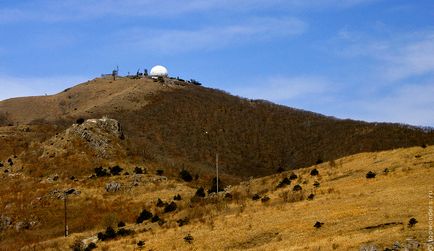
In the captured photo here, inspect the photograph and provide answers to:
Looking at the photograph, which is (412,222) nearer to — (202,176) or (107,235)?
(107,235)

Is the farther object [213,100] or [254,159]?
[213,100]

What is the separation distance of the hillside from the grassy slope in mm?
43666

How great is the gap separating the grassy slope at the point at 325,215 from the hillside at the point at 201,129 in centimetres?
4367

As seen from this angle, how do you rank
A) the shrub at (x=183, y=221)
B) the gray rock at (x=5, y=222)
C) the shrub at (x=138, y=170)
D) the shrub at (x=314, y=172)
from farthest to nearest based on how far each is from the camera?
1. the shrub at (x=138, y=170)
2. the gray rock at (x=5, y=222)
3. the shrub at (x=314, y=172)
4. the shrub at (x=183, y=221)

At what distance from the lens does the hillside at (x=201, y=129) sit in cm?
11575

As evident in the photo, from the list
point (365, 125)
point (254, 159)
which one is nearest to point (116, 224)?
point (254, 159)

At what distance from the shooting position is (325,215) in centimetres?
3503

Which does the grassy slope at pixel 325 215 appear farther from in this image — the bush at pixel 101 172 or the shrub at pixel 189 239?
the bush at pixel 101 172

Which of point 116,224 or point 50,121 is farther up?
point 50,121

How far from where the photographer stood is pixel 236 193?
54.9m

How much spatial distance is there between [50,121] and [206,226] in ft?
370

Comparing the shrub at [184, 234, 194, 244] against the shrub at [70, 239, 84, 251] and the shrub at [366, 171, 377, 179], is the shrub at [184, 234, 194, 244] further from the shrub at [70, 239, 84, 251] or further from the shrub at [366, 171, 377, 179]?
the shrub at [366, 171, 377, 179]

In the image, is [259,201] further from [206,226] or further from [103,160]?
[103,160]

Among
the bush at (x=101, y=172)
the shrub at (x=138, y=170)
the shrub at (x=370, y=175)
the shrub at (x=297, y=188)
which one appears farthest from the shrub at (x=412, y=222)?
the bush at (x=101, y=172)
